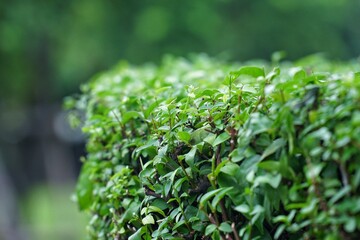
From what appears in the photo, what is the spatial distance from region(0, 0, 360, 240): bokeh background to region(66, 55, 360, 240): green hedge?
27.0 ft

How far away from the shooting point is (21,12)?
12453 millimetres

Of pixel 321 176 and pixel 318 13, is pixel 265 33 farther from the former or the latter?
pixel 321 176

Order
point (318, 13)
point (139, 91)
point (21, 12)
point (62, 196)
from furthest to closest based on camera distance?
1. point (62, 196)
2. point (318, 13)
3. point (21, 12)
4. point (139, 91)

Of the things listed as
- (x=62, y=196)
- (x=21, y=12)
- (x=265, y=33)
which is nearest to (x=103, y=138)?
(x=21, y=12)

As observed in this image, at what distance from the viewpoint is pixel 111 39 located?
13898mm

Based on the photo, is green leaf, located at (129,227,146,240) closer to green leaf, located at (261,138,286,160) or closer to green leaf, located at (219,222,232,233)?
green leaf, located at (219,222,232,233)

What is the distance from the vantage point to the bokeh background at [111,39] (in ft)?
43.4

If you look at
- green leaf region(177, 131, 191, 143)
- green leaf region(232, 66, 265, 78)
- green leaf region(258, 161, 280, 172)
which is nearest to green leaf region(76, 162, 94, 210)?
green leaf region(177, 131, 191, 143)

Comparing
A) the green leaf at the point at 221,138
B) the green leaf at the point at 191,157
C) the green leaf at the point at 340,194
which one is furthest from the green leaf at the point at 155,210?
the green leaf at the point at 340,194

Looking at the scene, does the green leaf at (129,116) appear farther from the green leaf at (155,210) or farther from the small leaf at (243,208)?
the small leaf at (243,208)

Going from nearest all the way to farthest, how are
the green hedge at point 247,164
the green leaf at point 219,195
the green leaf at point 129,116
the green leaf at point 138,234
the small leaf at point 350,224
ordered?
the small leaf at point 350,224, the green hedge at point 247,164, the green leaf at point 219,195, the green leaf at point 138,234, the green leaf at point 129,116

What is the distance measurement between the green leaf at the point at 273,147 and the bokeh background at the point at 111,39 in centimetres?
911

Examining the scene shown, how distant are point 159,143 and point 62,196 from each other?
652 inches

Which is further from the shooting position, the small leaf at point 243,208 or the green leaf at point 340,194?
the small leaf at point 243,208
